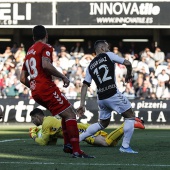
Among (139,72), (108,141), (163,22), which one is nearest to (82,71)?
(139,72)

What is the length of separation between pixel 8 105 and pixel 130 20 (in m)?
7.23

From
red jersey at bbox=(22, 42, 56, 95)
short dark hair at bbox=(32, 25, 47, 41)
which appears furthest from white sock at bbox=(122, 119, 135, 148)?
short dark hair at bbox=(32, 25, 47, 41)

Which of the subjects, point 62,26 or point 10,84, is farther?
point 62,26

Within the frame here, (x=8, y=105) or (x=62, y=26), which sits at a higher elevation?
(x=62, y=26)

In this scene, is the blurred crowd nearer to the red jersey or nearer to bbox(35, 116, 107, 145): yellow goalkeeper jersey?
bbox(35, 116, 107, 145): yellow goalkeeper jersey

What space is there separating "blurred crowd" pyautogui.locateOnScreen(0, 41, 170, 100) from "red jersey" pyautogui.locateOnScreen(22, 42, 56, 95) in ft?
48.4

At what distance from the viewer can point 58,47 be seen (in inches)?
1230

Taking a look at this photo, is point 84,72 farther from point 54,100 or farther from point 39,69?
point 54,100

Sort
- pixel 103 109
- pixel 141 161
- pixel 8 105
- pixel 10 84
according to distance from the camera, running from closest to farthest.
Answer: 1. pixel 141 161
2. pixel 103 109
3. pixel 8 105
4. pixel 10 84

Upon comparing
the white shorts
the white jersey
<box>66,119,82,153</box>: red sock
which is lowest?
<box>66,119,82,153</box>: red sock

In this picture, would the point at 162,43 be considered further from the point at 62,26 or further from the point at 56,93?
the point at 56,93

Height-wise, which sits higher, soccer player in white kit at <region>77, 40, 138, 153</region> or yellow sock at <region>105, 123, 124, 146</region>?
soccer player in white kit at <region>77, 40, 138, 153</region>

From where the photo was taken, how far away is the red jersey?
10.9 metres

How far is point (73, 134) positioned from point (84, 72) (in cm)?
1729
